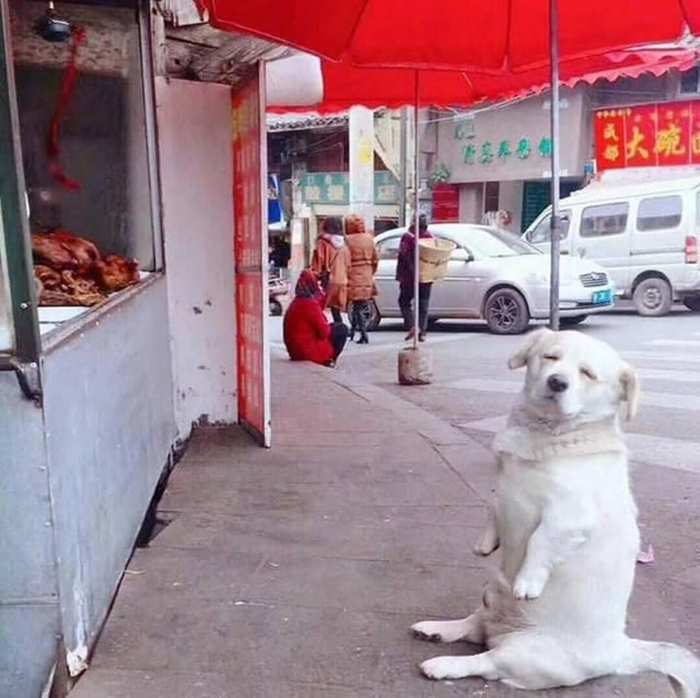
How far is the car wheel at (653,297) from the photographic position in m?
14.1

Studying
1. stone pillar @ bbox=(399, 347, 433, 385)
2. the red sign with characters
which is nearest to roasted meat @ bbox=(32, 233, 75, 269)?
the red sign with characters

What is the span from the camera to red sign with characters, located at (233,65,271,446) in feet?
15.3

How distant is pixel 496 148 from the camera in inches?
891

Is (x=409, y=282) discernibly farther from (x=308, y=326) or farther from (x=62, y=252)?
(x=62, y=252)

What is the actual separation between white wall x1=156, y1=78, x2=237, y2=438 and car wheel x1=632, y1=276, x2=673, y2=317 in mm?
10629

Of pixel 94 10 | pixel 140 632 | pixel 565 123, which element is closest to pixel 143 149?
pixel 94 10

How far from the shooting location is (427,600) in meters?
3.11

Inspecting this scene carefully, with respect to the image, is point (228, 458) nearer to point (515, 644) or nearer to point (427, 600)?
point (427, 600)

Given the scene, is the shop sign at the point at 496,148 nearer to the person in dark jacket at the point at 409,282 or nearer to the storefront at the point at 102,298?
the person in dark jacket at the point at 409,282

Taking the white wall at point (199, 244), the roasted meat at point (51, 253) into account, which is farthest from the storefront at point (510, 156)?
the roasted meat at point (51, 253)

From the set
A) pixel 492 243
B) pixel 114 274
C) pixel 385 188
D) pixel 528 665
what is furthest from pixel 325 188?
pixel 528 665

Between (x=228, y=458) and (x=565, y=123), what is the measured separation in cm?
1841

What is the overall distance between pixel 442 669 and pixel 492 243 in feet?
37.3

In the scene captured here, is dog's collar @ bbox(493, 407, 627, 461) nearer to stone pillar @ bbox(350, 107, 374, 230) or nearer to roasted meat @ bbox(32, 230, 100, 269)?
roasted meat @ bbox(32, 230, 100, 269)
